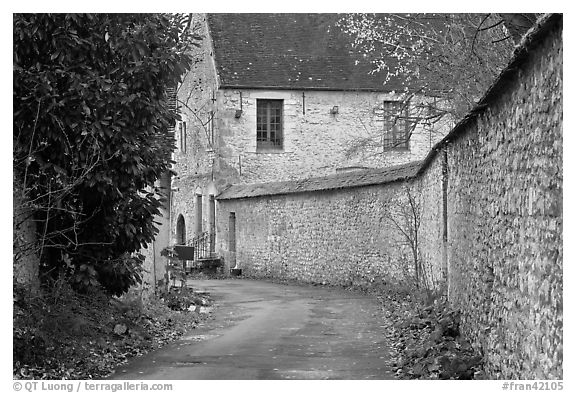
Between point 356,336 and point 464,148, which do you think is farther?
point 356,336

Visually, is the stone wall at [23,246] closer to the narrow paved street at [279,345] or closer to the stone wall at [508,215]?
the narrow paved street at [279,345]

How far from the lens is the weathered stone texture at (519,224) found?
5203mm

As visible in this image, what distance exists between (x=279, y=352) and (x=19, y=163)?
12.6 feet

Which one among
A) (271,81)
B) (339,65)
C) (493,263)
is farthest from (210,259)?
(493,263)

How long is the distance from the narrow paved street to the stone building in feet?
42.9

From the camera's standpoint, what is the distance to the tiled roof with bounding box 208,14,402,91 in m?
29.9

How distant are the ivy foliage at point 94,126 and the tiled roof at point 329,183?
7.65 m

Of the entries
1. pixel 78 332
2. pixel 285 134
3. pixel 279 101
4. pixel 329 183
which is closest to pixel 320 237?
pixel 329 183

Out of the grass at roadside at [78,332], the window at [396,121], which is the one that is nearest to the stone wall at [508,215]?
the window at [396,121]

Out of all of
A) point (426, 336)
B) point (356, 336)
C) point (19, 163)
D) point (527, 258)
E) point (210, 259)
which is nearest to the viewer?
point (527, 258)

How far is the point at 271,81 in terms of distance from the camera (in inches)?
1177

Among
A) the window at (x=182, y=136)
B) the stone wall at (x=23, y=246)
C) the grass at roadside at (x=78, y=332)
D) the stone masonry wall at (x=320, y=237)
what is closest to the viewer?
the grass at roadside at (x=78, y=332)

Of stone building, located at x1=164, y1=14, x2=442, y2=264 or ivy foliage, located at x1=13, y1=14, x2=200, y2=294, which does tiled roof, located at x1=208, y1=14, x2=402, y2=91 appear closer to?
stone building, located at x1=164, y1=14, x2=442, y2=264

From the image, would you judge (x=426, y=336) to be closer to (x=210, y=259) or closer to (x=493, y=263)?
(x=493, y=263)
